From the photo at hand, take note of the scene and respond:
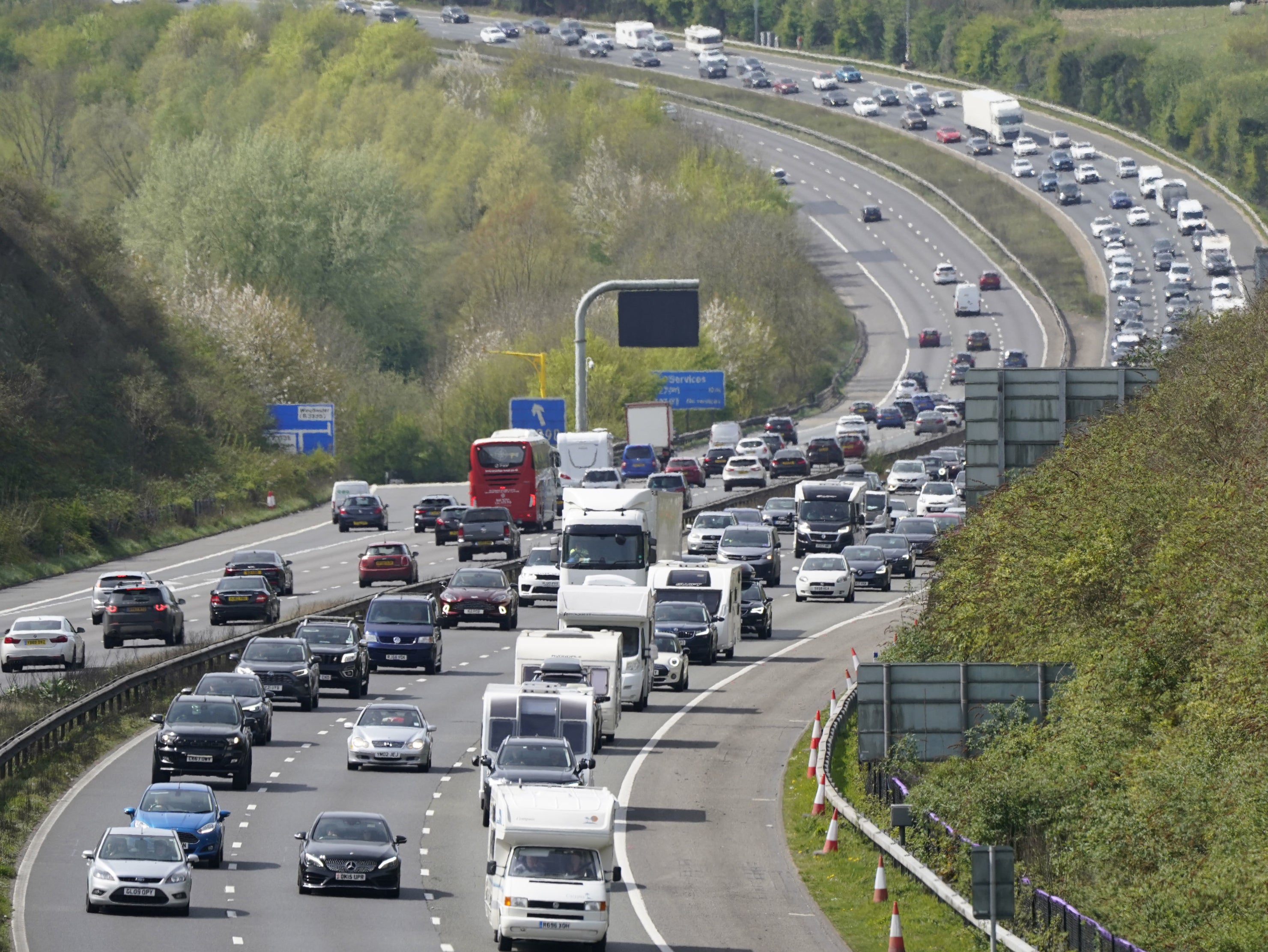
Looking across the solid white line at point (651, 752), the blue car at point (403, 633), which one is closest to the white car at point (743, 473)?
the solid white line at point (651, 752)

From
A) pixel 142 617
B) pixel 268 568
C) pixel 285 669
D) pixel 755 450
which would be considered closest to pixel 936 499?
pixel 755 450

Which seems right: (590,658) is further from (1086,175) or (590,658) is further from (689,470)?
(1086,175)

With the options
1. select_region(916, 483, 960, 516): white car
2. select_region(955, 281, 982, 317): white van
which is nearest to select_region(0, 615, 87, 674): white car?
select_region(916, 483, 960, 516): white car

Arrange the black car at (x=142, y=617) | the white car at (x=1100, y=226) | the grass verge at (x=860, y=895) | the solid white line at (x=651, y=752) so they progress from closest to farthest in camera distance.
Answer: the grass verge at (x=860, y=895), the solid white line at (x=651, y=752), the black car at (x=142, y=617), the white car at (x=1100, y=226)

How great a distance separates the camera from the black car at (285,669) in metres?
46.3

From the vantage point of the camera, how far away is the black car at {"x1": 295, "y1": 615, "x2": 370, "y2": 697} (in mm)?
48125

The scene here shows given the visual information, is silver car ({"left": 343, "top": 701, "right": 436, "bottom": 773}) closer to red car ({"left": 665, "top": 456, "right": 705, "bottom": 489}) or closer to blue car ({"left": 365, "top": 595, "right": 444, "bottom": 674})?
blue car ({"left": 365, "top": 595, "right": 444, "bottom": 674})

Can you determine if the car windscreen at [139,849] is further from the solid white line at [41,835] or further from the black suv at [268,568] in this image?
the black suv at [268,568]

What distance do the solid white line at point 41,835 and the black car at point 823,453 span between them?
5456cm

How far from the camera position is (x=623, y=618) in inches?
1842

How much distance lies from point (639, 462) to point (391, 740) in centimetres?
5502

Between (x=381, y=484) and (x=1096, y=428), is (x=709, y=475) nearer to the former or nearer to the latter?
(x=381, y=484)

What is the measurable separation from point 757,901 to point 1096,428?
80.6 ft

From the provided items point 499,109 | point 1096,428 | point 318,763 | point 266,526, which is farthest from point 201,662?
point 499,109
